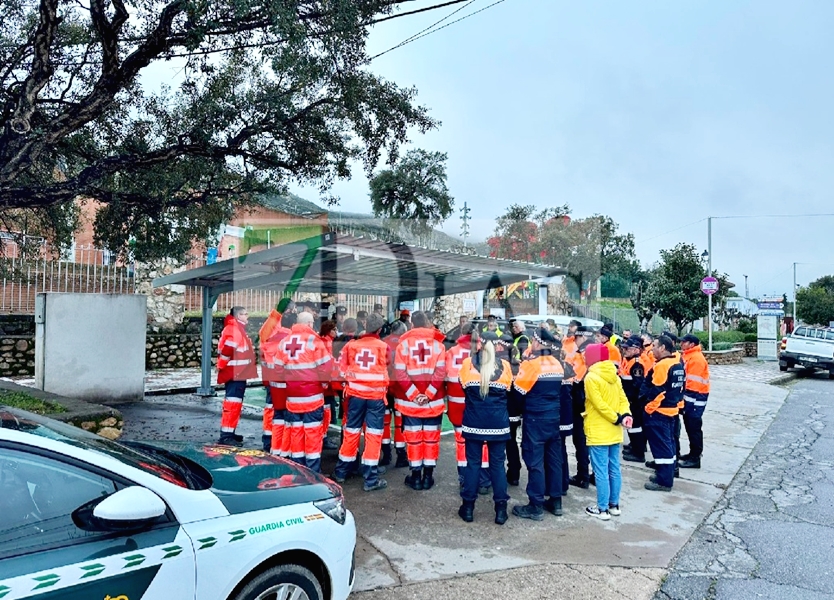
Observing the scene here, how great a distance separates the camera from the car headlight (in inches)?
126

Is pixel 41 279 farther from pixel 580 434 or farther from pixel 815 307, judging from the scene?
pixel 815 307

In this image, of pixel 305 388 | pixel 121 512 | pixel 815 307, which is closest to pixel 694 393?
pixel 305 388

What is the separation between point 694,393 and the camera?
7.22 m

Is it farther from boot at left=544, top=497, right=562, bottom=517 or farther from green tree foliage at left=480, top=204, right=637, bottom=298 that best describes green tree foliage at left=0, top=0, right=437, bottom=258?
green tree foliage at left=480, top=204, right=637, bottom=298

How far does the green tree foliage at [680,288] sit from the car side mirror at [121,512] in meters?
24.5

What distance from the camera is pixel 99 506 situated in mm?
2281

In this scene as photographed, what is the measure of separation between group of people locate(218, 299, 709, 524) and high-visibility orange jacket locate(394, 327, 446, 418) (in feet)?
0.04

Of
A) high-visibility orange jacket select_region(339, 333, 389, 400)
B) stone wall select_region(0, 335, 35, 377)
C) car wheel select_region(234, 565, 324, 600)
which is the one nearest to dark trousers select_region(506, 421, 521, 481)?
high-visibility orange jacket select_region(339, 333, 389, 400)

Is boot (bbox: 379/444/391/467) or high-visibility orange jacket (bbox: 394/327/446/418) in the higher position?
high-visibility orange jacket (bbox: 394/327/446/418)

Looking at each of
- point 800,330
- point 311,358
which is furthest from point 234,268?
point 800,330

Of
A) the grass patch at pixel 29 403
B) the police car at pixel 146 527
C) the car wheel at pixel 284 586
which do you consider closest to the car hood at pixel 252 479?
the police car at pixel 146 527

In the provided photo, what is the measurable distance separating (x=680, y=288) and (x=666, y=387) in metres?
19.6

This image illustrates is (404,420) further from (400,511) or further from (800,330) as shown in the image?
(800,330)

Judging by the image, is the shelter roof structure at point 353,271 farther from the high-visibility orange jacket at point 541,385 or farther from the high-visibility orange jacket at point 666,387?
the high-visibility orange jacket at point 666,387
